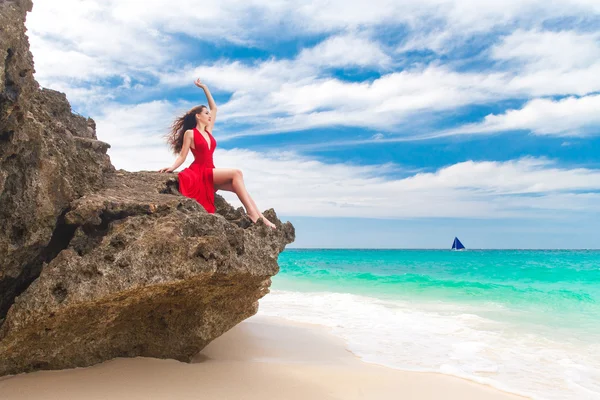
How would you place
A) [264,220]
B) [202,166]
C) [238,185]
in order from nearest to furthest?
[264,220]
[238,185]
[202,166]

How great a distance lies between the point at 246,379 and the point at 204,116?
353 cm

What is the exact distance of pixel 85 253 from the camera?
12.1ft

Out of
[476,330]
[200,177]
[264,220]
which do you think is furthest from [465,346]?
[200,177]

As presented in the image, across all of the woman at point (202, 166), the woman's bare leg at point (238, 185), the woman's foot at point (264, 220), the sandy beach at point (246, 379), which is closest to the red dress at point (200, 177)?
the woman at point (202, 166)

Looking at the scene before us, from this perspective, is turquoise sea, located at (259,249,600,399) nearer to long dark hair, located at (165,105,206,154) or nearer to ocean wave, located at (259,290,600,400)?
ocean wave, located at (259,290,600,400)

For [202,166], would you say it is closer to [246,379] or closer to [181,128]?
[181,128]

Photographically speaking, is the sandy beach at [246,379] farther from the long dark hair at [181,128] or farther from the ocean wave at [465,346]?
the long dark hair at [181,128]

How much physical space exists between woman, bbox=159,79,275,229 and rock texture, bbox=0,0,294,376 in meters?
Result: 0.75

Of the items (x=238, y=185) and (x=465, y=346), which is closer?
(x=238, y=185)

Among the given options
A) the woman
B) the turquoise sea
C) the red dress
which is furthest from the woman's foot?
the turquoise sea

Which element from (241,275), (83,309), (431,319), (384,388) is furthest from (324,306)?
(83,309)

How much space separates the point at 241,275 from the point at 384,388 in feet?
6.83

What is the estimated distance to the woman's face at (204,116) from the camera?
6.32 meters

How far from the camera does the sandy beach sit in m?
3.88
